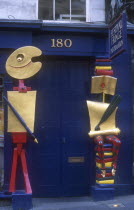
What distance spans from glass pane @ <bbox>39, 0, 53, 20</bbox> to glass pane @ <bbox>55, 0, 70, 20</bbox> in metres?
0.13

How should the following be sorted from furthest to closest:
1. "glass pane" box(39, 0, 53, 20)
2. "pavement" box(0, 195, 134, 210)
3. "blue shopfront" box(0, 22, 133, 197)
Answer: "glass pane" box(39, 0, 53, 20) → "blue shopfront" box(0, 22, 133, 197) → "pavement" box(0, 195, 134, 210)

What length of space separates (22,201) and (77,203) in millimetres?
1259

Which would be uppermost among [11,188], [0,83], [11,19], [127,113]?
[11,19]

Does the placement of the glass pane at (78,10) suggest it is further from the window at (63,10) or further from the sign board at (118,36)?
the sign board at (118,36)

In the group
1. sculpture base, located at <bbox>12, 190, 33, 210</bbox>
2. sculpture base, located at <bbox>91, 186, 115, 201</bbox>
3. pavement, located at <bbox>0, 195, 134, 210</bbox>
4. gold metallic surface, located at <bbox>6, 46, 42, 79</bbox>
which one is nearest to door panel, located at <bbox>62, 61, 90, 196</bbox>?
pavement, located at <bbox>0, 195, 134, 210</bbox>

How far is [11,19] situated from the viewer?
8086mm

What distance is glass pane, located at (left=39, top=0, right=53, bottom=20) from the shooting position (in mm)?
8766

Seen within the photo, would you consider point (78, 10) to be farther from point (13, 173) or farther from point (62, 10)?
point (13, 173)

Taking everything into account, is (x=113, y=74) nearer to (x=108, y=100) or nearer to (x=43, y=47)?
(x=108, y=100)

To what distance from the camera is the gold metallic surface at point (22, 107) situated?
785 centimetres

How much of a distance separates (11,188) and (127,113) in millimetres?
2889

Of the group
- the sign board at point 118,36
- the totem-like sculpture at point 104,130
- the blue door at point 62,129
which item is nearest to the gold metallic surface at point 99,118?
the totem-like sculpture at point 104,130

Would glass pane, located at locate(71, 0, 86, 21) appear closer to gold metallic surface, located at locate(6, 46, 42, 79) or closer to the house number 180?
the house number 180

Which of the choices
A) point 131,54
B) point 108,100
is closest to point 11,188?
point 108,100
